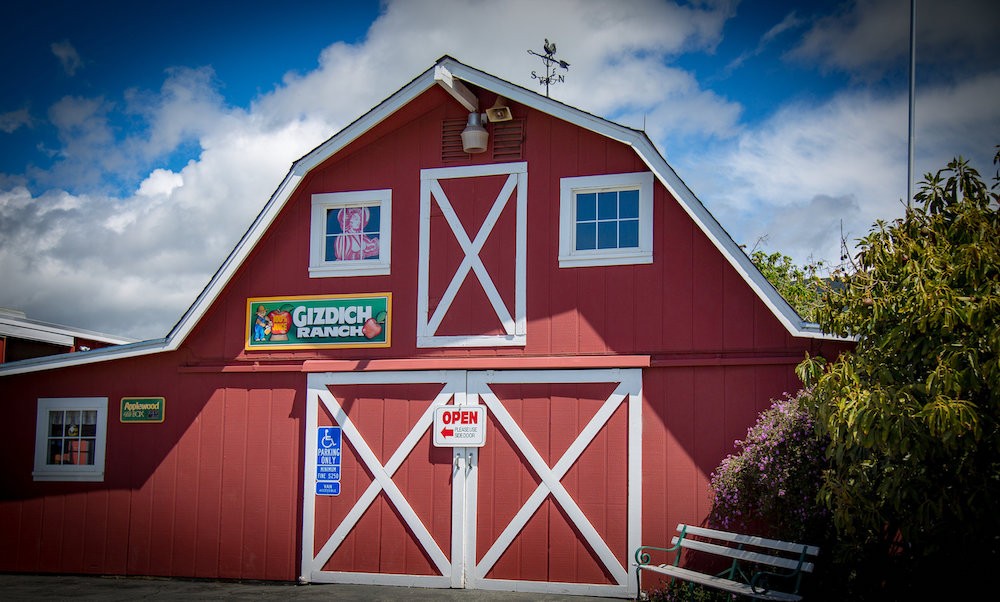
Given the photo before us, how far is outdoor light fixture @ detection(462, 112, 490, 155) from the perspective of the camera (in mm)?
11258

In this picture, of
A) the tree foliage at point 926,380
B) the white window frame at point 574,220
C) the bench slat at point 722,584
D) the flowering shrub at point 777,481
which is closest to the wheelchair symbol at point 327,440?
the white window frame at point 574,220

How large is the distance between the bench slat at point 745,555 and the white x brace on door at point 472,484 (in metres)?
0.80

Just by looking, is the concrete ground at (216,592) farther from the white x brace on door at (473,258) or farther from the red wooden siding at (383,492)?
the white x brace on door at (473,258)

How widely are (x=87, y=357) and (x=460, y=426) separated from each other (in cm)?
517

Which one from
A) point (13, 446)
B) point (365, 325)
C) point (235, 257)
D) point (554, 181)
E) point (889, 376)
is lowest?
point (13, 446)

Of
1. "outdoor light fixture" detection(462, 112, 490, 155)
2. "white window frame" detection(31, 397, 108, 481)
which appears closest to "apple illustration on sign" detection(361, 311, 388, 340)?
"outdoor light fixture" detection(462, 112, 490, 155)

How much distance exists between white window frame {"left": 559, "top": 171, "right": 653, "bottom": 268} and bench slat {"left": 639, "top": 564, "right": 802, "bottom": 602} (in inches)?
132

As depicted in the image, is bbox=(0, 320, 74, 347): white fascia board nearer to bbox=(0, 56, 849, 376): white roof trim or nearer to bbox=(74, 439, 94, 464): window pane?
bbox=(0, 56, 849, 376): white roof trim

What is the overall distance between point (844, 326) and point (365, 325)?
5.77 meters

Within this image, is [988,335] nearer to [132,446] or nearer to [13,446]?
[132,446]

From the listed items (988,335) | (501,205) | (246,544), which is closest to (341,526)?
(246,544)

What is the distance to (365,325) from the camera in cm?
1156

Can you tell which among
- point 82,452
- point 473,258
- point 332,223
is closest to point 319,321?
point 332,223

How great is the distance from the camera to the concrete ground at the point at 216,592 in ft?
34.2
